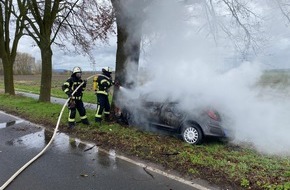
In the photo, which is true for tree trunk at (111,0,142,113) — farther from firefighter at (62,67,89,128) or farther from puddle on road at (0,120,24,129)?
puddle on road at (0,120,24,129)

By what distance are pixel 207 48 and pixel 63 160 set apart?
4613mm

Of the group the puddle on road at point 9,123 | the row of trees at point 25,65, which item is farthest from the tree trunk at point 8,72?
the row of trees at point 25,65

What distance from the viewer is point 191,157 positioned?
241 inches

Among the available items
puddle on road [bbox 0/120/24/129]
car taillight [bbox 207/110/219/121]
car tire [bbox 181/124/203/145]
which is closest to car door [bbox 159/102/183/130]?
car tire [bbox 181/124/203/145]

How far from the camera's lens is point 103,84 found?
30.7ft

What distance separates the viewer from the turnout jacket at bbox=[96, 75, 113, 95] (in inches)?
368

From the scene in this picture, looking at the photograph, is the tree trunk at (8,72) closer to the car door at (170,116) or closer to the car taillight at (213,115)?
the car door at (170,116)

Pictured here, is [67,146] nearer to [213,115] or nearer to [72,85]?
[72,85]

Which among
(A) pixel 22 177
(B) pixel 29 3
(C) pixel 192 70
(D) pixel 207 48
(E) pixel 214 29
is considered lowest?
(A) pixel 22 177

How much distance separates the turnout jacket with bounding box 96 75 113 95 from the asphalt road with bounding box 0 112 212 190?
1968 millimetres

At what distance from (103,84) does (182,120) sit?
2776mm

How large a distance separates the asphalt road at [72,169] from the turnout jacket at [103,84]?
1968mm

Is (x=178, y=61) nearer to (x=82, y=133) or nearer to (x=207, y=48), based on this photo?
(x=207, y=48)

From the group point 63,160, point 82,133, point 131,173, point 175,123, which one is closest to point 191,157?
point 131,173
